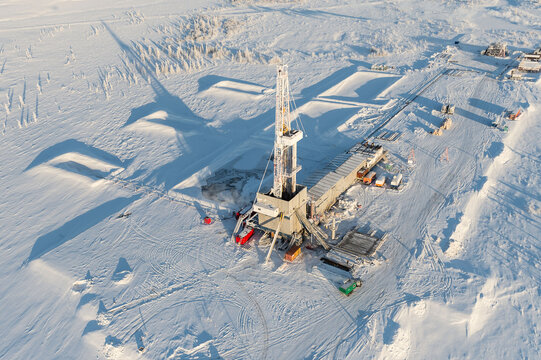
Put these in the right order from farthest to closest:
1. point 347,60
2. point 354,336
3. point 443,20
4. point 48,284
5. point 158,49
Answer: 1. point 443,20
2. point 158,49
3. point 347,60
4. point 48,284
5. point 354,336

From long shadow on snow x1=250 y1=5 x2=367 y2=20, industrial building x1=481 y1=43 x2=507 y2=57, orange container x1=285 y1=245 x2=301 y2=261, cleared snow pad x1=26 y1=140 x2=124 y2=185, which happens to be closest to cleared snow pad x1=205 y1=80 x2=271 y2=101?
cleared snow pad x1=26 y1=140 x2=124 y2=185

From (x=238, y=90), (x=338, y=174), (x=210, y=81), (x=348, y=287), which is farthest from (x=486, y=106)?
(x=210, y=81)

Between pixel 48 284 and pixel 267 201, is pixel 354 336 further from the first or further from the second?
pixel 48 284

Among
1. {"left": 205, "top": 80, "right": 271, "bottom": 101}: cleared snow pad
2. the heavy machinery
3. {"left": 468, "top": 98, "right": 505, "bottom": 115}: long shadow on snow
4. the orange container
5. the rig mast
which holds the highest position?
the rig mast

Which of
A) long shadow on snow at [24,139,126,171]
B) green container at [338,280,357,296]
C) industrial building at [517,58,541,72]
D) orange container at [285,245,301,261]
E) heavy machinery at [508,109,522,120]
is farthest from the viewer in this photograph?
industrial building at [517,58,541,72]

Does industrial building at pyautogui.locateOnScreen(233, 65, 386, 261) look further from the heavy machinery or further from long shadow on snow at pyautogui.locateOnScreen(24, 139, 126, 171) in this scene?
the heavy machinery

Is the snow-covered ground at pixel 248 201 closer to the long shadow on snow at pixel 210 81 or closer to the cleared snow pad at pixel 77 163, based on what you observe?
the cleared snow pad at pixel 77 163

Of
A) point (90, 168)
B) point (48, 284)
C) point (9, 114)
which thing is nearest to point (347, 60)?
point (90, 168)
